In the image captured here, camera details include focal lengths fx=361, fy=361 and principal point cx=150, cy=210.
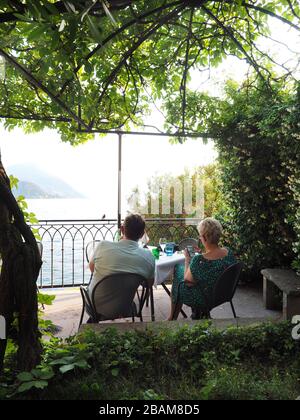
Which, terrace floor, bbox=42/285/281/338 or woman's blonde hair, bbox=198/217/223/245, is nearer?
woman's blonde hair, bbox=198/217/223/245

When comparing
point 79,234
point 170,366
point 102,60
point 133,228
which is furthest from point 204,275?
point 79,234

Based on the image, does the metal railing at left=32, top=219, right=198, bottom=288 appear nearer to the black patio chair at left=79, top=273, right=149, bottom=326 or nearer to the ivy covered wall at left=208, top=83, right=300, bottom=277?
Answer: the ivy covered wall at left=208, top=83, right=300, bottom=277

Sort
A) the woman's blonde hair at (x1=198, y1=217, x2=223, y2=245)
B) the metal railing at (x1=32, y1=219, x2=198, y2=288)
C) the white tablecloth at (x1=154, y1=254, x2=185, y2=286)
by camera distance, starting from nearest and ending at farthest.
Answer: the woman's blonde hair at (x1=198, y1=217, x2=223, y2=245) < the white tablecloth at (x1=154, y1=254, x2=185, y2=286) < the metal railing at (x1=32, y1=219, x2=198, y2=288)

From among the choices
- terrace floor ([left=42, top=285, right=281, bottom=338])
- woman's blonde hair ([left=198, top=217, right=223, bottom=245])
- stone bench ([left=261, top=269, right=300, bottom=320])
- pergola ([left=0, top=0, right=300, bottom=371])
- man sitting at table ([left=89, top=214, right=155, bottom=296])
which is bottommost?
terrace floor ([left=42, top=285, right=281, bottom=338])

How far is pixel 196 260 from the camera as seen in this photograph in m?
3.20

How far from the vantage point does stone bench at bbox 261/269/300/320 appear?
330 centimetres

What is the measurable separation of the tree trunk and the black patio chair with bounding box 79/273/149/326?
3.61 feet

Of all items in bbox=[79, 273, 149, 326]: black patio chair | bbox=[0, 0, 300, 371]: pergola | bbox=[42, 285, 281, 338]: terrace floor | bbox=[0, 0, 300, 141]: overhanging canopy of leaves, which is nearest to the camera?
bbox=[0, 0, 300, 141]: overhanging canopy of leaves

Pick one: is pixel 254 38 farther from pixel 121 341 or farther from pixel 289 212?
pixel 121 341

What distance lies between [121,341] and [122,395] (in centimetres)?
50

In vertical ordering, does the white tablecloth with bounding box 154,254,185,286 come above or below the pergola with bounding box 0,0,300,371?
below

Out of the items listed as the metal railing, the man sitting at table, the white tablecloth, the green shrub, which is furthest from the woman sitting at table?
the metal railing

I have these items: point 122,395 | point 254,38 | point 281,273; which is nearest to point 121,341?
point 122,395

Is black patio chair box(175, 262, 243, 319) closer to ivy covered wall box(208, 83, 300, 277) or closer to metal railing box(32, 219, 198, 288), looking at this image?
ivy covered wall box(208, 83, 300, 277)
